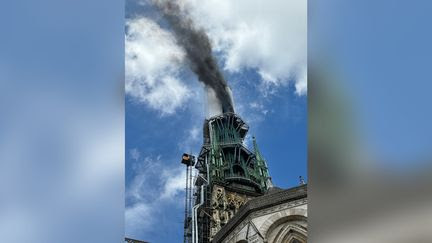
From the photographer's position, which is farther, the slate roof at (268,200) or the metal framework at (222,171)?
the metal framework at (222,171)

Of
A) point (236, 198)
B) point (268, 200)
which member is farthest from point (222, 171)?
point (268, 200)

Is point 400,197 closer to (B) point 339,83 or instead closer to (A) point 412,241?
(A) point 412,241

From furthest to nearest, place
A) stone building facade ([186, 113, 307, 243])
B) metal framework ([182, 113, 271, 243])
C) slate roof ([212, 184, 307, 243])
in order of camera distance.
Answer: metal framework ([182, 113, 271, 243]), stone building facade ([186, 113, 307, 243]), slate roof ([212, 184, 307, 243])

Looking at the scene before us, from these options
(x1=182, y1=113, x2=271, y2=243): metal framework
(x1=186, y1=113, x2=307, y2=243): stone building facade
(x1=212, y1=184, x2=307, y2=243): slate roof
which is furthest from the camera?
(x1=182, y1=113, x2=271, y2=243): metal framework

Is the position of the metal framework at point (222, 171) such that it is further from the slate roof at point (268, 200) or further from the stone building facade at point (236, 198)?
the slate roof at point (268, 200)

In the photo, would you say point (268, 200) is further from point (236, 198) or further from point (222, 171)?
point (222, 171)

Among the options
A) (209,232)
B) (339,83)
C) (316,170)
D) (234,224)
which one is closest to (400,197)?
(316,170)

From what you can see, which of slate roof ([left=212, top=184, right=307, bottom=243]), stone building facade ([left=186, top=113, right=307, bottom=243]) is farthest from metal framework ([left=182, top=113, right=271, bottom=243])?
slate roof ([left=212, top=184, right=307, bottom=243])

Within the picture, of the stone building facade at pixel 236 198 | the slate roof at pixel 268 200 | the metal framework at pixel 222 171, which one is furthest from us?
the metal framework at pixel 222 171

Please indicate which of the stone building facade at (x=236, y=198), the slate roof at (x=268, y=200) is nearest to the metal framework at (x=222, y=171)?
the stone building facade at (x=236, y=198)

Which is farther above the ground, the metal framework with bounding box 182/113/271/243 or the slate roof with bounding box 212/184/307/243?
the metal framework with bounding box 182/113/271/243

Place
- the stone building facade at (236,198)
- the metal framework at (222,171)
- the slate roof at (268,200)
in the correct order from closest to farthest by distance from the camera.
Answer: the slate roof at (268,200), the stone building facade at (236,198), the metal framework at (222,171)

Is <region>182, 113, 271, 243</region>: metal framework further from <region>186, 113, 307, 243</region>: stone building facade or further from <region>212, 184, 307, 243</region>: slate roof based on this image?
<region>212, 184, 307, 243</region>: slate roof

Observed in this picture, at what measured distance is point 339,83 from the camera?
2.95 m
